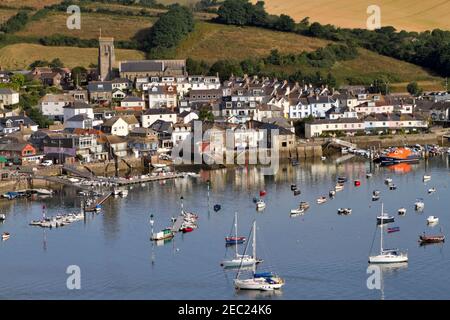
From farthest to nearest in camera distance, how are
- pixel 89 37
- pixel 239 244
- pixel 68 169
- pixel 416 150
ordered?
pixel 89 37, pixel 416 150, pixel 68 169, pixel 239 244

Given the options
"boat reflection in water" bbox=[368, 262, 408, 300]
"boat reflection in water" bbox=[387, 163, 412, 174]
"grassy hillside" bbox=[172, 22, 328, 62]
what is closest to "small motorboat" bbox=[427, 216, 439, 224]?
"boat reflection in water" bbox=[368, 262, 408, 300]

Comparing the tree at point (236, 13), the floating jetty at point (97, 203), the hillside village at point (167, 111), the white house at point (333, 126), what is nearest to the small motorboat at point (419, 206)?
the floating jetty at point (97, 203)

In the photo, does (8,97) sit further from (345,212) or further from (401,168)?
(345,212)

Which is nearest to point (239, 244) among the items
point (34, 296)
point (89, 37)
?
point (34, 296)

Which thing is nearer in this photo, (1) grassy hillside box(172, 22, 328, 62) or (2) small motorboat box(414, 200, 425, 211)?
(2) small motorboat box(414, 200, 425, 211)

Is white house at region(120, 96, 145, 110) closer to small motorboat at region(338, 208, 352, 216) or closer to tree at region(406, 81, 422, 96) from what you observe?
tree at region(406, 81, 422, 96)
